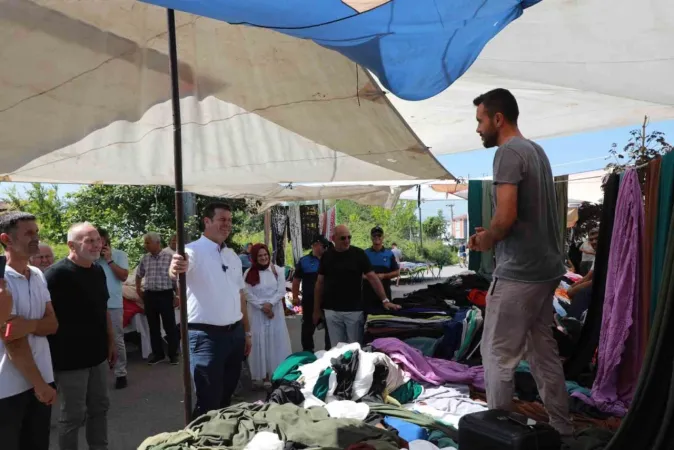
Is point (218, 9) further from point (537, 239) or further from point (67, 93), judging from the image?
point (67, 93)

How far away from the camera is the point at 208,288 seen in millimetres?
3898

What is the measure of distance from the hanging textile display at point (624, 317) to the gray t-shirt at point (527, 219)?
51.0 inches

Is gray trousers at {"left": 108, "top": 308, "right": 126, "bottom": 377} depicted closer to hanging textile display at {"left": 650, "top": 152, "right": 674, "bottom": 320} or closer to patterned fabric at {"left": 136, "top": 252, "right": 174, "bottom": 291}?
patterned fabric at {"left": 136, "top": 252, "right": 174, "bottom": 291}

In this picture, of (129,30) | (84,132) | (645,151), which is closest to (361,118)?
(129,30)

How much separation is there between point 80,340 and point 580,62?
3.79 metres

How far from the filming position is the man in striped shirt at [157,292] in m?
7.28

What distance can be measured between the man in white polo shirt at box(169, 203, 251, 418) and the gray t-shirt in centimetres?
211

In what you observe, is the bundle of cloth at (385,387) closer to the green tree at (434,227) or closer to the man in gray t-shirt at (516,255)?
the man in gray t-shirt at (516,255)

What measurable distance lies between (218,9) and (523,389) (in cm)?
342

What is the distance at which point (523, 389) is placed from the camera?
4031 mm

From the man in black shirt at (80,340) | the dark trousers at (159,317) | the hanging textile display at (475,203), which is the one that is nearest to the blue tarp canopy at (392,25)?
the man in black shirt at (80,340)

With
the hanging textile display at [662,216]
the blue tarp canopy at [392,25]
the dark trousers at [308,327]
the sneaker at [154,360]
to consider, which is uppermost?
the blue tarp canopy at [392,25]

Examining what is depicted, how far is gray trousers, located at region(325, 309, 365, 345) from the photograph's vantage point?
594 centimetres

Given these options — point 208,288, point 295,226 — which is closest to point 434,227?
point 295,226
